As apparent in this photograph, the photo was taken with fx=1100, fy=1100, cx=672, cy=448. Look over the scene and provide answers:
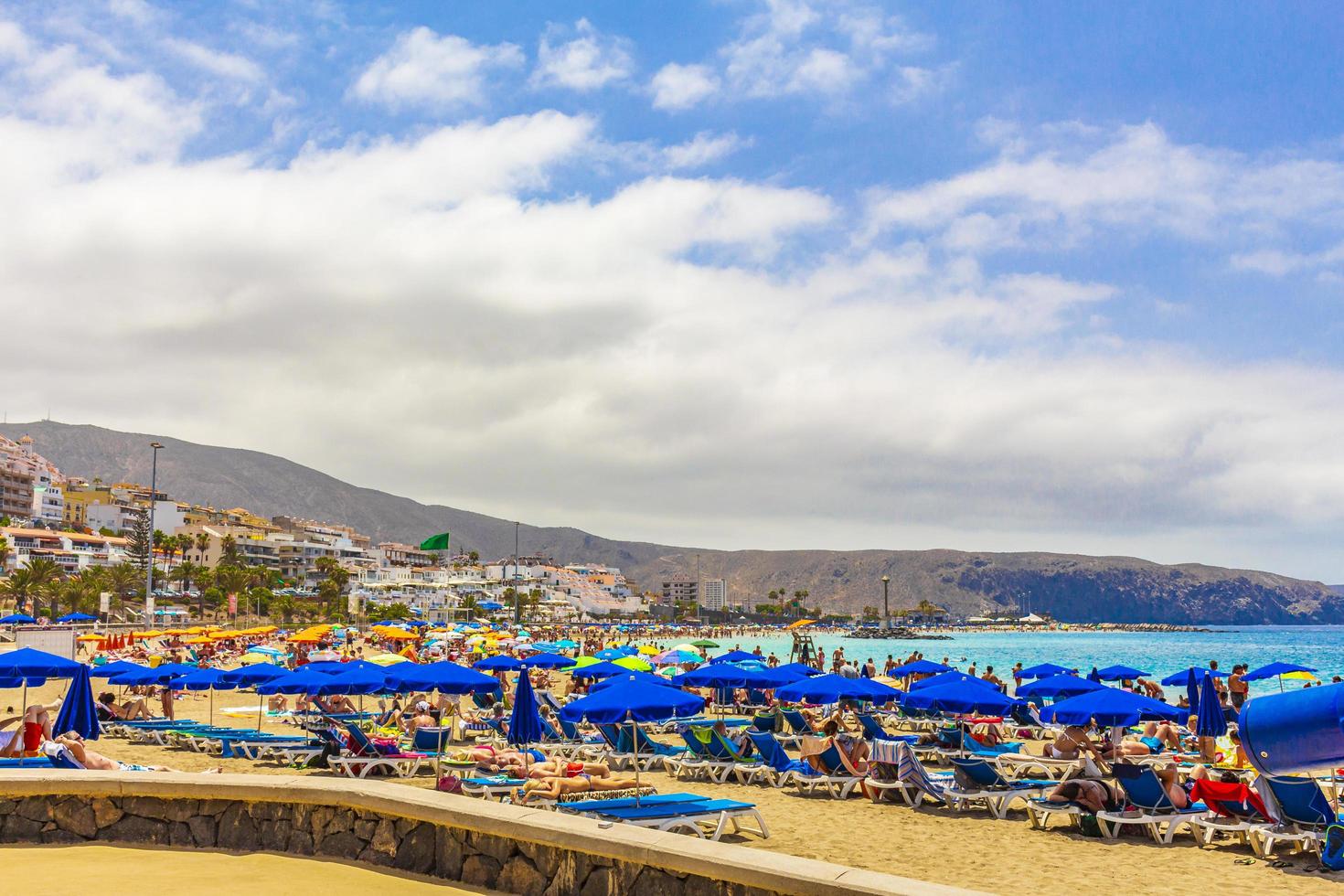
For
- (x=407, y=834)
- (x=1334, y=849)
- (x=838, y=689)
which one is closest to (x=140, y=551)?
(x=838, y=689)

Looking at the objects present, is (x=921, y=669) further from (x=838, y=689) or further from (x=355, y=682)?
(x=355, y=682)

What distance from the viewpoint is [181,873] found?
228 inches

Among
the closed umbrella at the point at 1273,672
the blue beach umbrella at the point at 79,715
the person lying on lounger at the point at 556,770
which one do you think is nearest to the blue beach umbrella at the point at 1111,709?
the person lying on lounger at the point at 556,770

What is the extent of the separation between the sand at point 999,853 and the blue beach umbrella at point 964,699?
2.03 meters

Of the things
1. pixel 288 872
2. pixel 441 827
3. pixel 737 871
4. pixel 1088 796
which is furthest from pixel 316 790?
pixel 1088 796

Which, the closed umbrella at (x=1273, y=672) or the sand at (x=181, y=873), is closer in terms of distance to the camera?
the sand at (x=181, y=873)

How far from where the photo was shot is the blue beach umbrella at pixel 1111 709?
41.8 feet

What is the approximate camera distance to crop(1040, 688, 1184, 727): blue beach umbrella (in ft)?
41.8

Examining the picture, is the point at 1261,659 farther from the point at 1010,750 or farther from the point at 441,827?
the point at 441,827

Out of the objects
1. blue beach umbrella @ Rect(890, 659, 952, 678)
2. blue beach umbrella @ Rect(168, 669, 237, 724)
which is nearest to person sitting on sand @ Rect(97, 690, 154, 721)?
blue beach umbrella @ Rect(168, 669, 237, 724)

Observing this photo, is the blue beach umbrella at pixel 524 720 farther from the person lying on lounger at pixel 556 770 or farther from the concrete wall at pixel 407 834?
the concrete wall at pixel 407 834

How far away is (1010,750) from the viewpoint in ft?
54.1

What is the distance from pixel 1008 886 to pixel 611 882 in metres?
4.14

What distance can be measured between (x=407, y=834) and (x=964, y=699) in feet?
30.4
